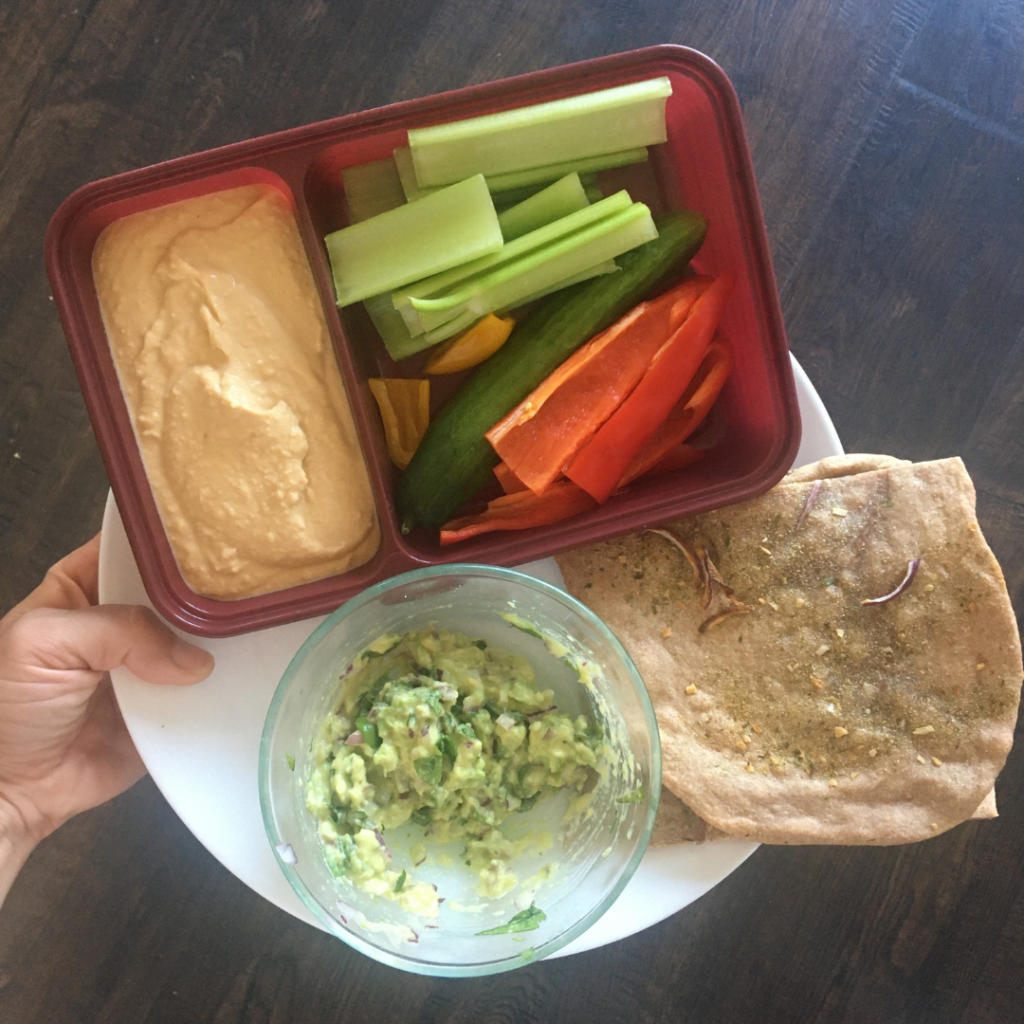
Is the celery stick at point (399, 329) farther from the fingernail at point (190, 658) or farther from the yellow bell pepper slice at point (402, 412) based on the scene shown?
the fingernail at point (190, 658)

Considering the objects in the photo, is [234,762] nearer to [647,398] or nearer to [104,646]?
[104,646]

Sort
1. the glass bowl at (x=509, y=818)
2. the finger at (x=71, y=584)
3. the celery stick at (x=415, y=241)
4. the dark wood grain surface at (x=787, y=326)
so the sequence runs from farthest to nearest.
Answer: the dark wood grain surface at (x=787, y=326) → the finger at (x=71, y=584) → the celery stick at (x=415, y=241) → the glass bowl at (x=509, y=818)

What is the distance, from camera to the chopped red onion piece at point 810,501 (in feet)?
5.33

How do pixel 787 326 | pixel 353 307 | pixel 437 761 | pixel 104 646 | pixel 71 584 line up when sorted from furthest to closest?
pixel 787 326
pixel 71 584
pixel 353 307
pixel 104 646
pixel 437 761

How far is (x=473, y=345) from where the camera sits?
5.38 feet

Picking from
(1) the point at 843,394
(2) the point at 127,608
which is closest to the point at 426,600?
(2) the point at 127,608

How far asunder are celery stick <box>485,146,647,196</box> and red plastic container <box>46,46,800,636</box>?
0.32 ft

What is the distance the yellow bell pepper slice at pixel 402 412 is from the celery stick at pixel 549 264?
136mm

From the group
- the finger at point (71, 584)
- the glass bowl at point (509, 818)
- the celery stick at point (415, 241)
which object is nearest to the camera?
the glass bowl at point (509, 818)

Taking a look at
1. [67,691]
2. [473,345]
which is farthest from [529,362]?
[67,691]

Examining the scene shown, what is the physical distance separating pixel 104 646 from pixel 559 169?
127 cm

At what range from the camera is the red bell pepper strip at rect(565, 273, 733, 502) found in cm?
159

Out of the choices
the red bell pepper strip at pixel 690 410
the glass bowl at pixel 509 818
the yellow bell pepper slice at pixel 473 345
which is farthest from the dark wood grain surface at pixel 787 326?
the yellow bell pepper slice at pixel 473 345

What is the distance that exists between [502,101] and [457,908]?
1.51m
